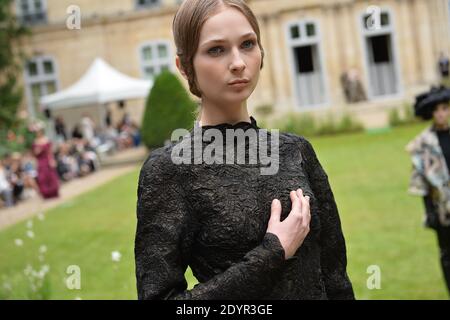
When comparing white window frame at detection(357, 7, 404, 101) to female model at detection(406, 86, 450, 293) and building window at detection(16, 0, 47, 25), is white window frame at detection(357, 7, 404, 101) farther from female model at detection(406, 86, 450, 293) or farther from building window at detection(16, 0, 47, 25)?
female model at detection(406, 86, 450, 293)

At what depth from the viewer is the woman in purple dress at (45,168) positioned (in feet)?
48.3

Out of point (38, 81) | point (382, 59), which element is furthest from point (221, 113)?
point (38, 81)

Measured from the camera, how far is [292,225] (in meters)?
1.79

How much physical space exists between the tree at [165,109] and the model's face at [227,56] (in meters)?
16.5

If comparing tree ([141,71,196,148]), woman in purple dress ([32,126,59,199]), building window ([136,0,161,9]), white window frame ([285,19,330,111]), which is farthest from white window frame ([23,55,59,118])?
woman in purple dress ([32,126,59,199])

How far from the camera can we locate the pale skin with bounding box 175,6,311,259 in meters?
1.80

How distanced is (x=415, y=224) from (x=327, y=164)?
5945 millimetres

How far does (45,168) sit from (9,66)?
11.9 m

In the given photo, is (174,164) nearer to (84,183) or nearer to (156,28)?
(84,183)

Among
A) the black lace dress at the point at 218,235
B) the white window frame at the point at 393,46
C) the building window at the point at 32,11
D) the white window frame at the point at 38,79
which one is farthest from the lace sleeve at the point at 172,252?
the building window at the point at 32,11

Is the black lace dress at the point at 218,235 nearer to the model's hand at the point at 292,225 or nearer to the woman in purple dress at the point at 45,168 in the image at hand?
the model's hand at the point at 292,225

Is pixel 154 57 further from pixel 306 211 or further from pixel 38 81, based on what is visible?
pixel 306 211

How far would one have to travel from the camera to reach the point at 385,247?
7613 millimetres

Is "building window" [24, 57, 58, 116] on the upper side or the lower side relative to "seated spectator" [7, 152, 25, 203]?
upper
